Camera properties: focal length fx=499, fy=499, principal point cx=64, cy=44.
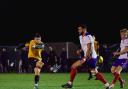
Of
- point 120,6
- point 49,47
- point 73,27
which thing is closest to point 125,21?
point 120,6

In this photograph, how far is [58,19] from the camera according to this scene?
49.1 m

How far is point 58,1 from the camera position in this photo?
4894 cm

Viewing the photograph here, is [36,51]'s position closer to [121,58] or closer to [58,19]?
[121,58]

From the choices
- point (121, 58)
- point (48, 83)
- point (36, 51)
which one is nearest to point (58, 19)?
point (48, 83)

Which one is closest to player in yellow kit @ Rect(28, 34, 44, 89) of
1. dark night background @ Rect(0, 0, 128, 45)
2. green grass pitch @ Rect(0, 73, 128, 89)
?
green grass pitch @ Rect(0, 73, 128, 89)

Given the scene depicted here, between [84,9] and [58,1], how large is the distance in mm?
2670

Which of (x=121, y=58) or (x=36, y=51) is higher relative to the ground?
(x=36, y=51)

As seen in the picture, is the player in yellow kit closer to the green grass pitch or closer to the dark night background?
the green grass pitch

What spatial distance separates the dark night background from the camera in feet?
158

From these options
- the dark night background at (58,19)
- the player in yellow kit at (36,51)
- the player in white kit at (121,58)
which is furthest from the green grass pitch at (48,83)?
the dark night background at (58,19)

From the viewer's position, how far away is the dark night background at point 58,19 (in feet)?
158

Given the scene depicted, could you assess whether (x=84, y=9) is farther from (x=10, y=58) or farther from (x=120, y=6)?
(x=10, y=58)

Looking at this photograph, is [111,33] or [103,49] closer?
[103,49]

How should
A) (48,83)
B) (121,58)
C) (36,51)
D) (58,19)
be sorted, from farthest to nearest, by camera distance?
(58,19) < (48,83) < (36,51) < (121,58)
